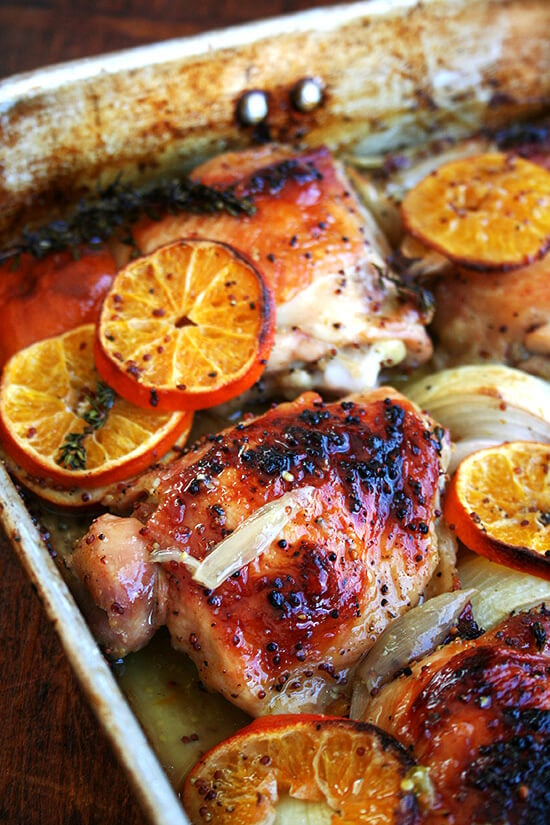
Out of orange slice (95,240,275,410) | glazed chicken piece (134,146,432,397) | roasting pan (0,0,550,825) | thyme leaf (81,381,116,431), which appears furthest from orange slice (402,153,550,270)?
thyme leaf (81,381,116,431)

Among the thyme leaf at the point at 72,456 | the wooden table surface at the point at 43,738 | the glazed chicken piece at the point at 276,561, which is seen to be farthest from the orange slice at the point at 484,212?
the wooden table surface at the point at 43,738

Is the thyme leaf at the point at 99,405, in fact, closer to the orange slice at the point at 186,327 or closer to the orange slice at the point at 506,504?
the orange slice at the point at 186,327

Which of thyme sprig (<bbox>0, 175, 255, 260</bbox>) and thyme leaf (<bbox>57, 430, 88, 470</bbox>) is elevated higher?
thyme sprig (<bbox>0, 175, 255, 260</bbox>)

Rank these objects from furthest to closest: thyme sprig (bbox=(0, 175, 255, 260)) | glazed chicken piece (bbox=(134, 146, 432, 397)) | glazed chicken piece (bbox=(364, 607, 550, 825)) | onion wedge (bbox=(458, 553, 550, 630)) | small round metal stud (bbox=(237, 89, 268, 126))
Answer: small round metal stud (bbox=(237, 89, 268, 126)), thyme sprig (bbox=(0, 175, 255, 260)), glazed chicken piece (bbox=(134, 146, 432, 397)), onion wedge (bbox=(458, 553, 550, 630)), glazed chicken piece (bbox=(364, 607, 550, 825))

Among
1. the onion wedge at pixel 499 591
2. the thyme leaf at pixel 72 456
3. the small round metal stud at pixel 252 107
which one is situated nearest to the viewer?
the onion wedge at pixel 499 591

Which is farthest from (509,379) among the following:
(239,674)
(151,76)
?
(151,76)

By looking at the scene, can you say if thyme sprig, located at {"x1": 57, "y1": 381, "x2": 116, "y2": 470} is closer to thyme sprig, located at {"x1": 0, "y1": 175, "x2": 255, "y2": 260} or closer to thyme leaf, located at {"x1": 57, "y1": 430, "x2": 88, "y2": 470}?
thyme leaf, located at {"x1": 57, "y1": 430, "x2": 88, "y2": 470}
